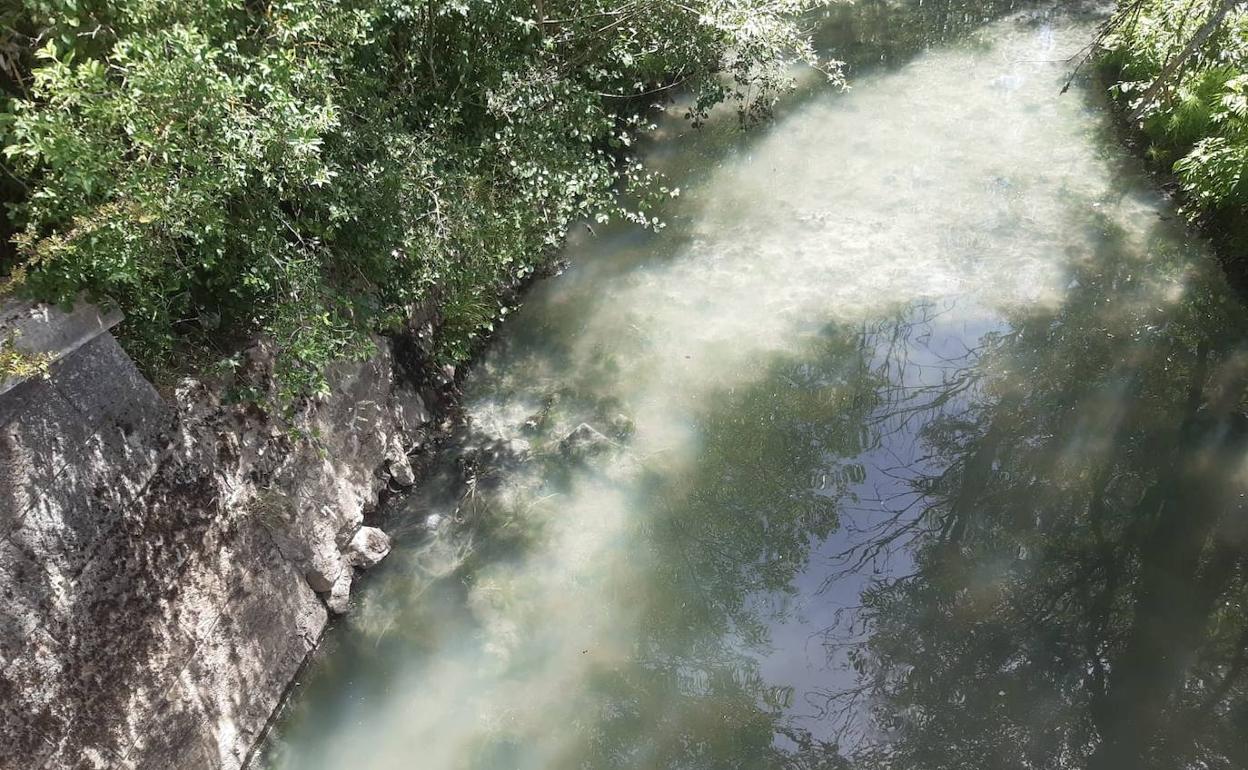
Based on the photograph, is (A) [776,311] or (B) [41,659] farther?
(A) [776,311]

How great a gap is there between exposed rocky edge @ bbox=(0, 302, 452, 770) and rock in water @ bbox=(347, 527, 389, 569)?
0.01m

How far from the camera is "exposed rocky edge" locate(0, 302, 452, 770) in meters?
3.34

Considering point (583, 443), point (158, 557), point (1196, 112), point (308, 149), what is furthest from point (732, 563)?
point (1196, 112)

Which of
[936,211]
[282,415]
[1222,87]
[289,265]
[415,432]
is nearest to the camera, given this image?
[289,265]

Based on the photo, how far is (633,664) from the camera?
16.3ft

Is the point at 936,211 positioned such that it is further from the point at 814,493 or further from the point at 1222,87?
the point at 814,493

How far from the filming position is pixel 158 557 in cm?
398

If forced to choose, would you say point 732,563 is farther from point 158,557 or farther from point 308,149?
point 308,149

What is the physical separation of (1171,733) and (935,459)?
2.34 m

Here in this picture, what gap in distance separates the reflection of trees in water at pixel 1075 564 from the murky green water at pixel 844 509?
20 millimetres

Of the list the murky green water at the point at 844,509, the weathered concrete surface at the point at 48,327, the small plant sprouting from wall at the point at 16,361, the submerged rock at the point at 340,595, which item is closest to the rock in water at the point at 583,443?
the murky green water at the point at 844,509

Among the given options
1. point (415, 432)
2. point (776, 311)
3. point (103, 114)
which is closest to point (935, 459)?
point (776, 311)

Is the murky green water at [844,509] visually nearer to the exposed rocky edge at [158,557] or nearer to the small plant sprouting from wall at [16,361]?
the exposed rocky edge at [158,557]

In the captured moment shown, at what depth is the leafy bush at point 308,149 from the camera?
3.22 meters
